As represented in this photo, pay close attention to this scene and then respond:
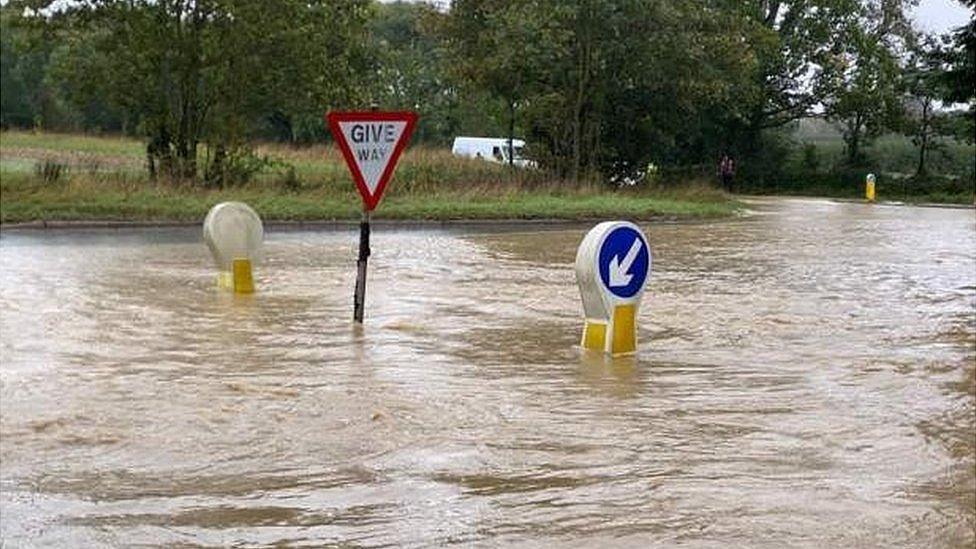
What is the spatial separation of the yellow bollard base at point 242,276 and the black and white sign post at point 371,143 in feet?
10.9


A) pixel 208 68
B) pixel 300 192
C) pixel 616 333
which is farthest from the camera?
pixel 300 192

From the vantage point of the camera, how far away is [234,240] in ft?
46.6

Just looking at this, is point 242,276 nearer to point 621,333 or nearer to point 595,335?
point 595,335

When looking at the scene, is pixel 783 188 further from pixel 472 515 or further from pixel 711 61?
pixel 472 515

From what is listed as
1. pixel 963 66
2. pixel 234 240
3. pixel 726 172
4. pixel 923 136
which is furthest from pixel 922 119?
pixel 234 240

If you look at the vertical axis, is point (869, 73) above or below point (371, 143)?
above

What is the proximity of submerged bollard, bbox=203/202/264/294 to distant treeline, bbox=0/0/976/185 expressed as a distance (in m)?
4.69

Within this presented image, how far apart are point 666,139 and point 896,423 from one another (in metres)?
34.4

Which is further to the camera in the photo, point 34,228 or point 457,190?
point 457,190

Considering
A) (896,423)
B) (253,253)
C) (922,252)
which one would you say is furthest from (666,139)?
(896,423)

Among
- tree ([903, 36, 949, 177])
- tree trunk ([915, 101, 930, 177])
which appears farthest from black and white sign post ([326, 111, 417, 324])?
tree trunk ([915, 101, 930, 177])

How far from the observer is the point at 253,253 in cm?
1434

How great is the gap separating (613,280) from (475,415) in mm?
2584

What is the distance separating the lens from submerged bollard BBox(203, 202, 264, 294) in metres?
14.0
